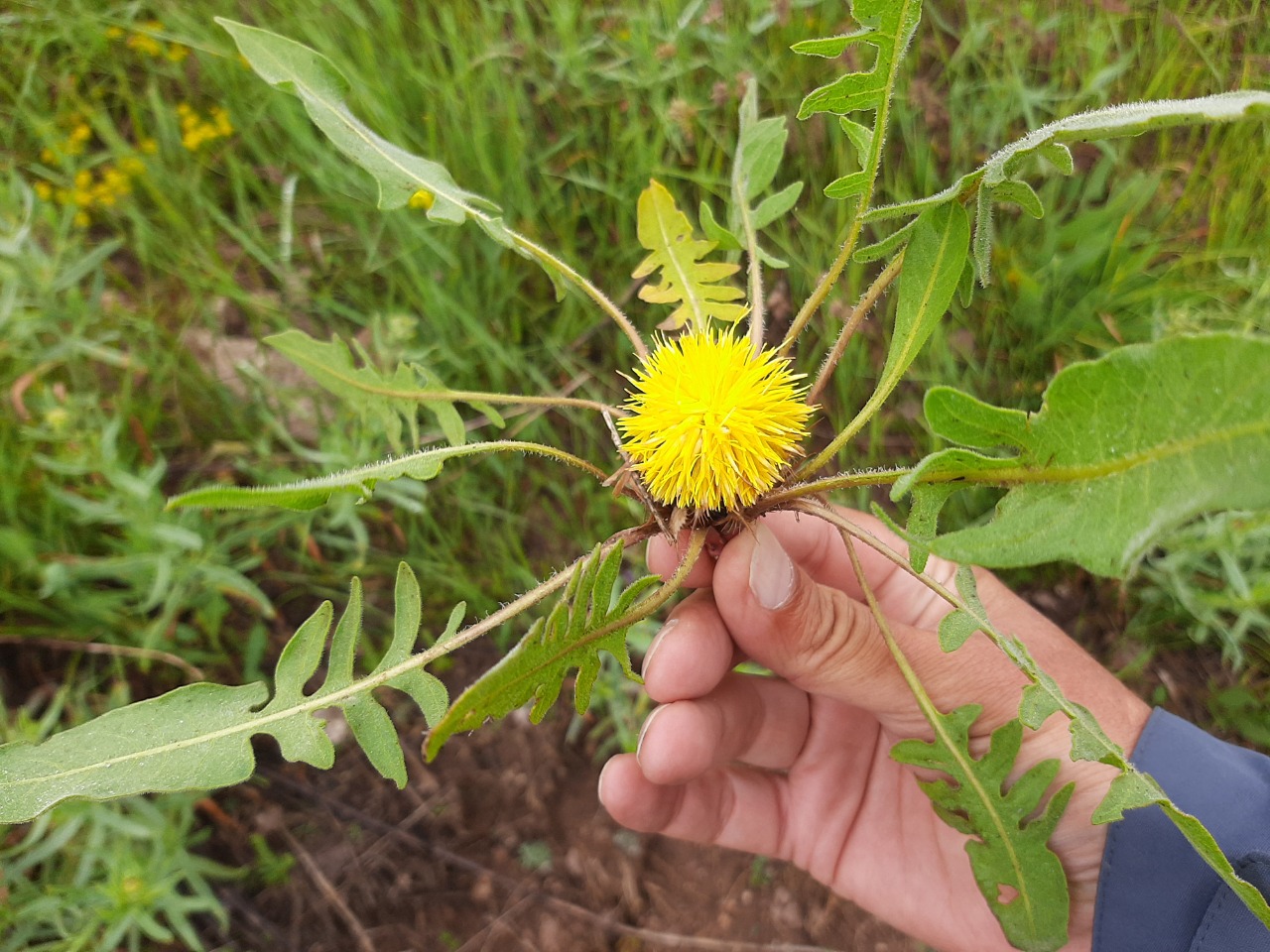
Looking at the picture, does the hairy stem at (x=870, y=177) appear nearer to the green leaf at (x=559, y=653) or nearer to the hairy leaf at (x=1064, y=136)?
the hairy leaf at (x=1064, y=136)

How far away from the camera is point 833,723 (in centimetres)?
210

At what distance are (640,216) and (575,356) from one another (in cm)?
83

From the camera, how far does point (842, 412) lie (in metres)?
2.34

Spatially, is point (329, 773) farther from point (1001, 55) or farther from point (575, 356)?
point (1001, 55)

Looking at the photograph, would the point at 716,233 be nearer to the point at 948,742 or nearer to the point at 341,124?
the point at 341,124

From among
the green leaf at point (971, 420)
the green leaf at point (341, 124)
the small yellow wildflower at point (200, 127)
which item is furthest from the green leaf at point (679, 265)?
the small yellow wildflower at point (200, 127)

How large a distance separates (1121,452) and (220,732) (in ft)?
4.64

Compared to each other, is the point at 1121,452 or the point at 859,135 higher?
the point at 859,135

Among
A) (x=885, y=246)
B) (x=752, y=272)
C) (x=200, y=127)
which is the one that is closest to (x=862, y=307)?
(x=885, y=246)

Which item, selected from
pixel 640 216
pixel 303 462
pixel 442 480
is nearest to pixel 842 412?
pixel 640 216

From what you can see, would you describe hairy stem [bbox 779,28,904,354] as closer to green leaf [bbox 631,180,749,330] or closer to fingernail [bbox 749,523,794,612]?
green leaf [bbox 631,180,749,330]

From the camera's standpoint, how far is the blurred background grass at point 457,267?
2176mm

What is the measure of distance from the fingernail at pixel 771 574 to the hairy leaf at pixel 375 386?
2.09ft

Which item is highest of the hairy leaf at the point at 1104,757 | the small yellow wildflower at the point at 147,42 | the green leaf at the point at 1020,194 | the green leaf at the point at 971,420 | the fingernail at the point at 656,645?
the small yellow wildflower at the point at 147,42
